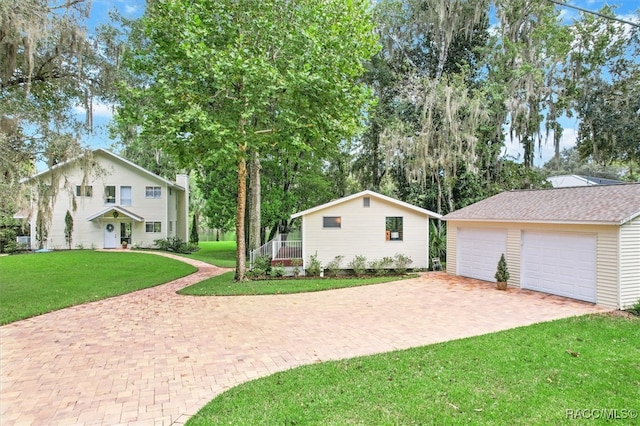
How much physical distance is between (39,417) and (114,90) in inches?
326

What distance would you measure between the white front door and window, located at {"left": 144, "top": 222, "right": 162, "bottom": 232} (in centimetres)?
190

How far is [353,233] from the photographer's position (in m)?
14.7

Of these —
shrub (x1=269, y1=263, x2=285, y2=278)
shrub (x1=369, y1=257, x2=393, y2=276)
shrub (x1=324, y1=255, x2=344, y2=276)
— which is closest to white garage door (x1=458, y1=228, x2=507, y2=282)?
shrub (x1=369, y1=257, x2=393, y2=276)

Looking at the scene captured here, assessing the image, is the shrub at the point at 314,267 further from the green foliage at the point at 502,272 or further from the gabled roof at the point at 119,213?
the gabled roof at the point at 119,213

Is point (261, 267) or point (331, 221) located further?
point (331, 221)

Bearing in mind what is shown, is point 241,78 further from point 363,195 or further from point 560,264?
point 560,264

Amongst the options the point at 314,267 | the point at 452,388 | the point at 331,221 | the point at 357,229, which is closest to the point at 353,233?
the point at 357,229

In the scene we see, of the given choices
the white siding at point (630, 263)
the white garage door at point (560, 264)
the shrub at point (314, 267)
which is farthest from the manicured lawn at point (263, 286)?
the white siding at point (630, 263)

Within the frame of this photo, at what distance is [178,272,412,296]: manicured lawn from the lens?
10562mm

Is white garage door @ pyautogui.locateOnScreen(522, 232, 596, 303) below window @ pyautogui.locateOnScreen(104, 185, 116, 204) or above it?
below

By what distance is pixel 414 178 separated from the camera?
18.2 metres

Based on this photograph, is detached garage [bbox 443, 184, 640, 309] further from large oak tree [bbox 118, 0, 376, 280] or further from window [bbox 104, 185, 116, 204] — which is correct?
window [bbox 104, 185, 116, 204]

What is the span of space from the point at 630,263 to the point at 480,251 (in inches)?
180

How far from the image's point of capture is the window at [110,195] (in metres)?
23.6
